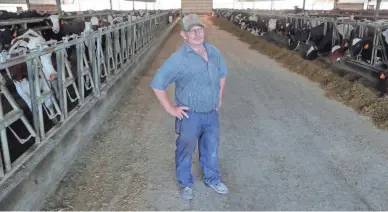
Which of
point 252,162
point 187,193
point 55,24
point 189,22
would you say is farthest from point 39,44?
point 55,24

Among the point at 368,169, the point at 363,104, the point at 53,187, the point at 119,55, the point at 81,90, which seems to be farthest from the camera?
the point at 119,55

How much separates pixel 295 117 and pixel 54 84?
137 inches

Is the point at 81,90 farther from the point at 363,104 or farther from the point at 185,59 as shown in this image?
the point at 363,104

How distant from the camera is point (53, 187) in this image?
3.64 meters

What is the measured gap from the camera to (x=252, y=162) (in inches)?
169

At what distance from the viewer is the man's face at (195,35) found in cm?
318

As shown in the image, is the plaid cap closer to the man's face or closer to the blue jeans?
the man's face

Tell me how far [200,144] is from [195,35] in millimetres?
1045

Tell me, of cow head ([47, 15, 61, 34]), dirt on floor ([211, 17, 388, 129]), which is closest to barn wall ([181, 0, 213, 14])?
cow head ([47, 15, 61, 34])

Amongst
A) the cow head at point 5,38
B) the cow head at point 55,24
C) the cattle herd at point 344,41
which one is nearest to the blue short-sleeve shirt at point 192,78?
the cattle herd at point 344,41

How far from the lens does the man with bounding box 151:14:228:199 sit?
3.21 metres

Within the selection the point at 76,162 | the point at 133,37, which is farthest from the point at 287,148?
the point at 133,37

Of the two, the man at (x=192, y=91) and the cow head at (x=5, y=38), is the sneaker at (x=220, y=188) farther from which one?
the cow head at (x=5, y=38)

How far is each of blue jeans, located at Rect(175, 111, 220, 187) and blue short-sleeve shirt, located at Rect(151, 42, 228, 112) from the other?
0.38 feet
